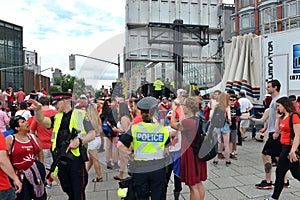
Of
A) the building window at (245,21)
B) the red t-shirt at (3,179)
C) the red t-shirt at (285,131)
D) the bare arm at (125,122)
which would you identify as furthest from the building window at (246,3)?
the red t-shirt at (3,179)

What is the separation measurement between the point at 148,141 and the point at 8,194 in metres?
1.51

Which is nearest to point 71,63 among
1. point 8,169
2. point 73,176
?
point 73,176

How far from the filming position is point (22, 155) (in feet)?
8.87

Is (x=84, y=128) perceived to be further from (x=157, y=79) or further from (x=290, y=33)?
(x=290, y=33)

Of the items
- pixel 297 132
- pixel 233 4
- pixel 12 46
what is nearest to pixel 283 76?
pixel 297 132

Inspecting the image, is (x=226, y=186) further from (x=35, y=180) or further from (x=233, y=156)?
(x=35, y=180)

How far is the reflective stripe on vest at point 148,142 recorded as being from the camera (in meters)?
2.56

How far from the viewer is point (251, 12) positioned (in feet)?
132

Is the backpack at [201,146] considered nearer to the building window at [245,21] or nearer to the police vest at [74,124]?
the police vest at [74,124]

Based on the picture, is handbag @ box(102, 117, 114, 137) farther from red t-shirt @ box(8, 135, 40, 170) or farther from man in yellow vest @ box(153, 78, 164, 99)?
red t-shirt @ box(8, 135, 40, 170)

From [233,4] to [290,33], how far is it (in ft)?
134

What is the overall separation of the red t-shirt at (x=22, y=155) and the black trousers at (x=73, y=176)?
0.34 metres

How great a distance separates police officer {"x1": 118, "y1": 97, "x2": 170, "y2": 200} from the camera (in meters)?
2.57

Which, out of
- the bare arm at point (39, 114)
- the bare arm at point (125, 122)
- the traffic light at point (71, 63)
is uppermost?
the traffic light at point (71, 63)
